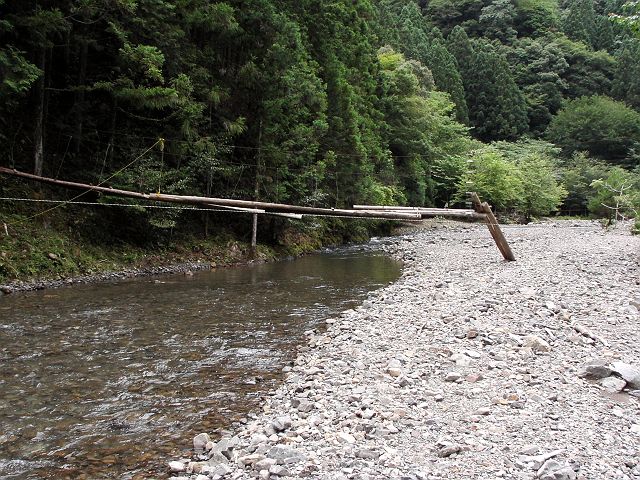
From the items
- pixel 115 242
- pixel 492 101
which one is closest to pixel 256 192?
pixel 115 242

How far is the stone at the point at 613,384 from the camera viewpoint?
5.02 m

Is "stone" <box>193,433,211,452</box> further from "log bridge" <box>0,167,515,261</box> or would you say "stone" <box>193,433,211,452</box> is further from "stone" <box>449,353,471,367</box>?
"log bridge" <box>0,167,515,261</box>

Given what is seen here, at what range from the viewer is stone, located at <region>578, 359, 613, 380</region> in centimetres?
532

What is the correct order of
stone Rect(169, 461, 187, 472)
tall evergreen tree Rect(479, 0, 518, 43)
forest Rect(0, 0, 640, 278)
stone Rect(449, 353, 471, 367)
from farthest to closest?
tall evergreen tree Rect(479, 0, 518, 43)
forest Rect(0, 0, 640, 278)
stone Rect(449, 353, 471, 367)
stone Rect(169, 461, 187, 472)

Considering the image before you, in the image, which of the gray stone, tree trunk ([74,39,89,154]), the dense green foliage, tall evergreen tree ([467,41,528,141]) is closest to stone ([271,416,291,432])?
the gray stone

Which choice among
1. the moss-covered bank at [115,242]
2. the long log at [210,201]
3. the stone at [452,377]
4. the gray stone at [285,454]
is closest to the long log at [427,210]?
the long log at [210,201]

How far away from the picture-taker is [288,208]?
962 centimetres

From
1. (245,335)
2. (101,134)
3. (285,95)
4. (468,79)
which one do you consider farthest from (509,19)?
(245,335)

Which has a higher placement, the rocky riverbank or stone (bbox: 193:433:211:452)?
the rocky riverbank

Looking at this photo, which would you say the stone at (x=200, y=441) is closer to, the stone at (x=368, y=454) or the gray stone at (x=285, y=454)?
the gray stone at (x=285, y=454)

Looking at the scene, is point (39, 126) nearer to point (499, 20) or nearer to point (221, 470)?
point (221, 470)

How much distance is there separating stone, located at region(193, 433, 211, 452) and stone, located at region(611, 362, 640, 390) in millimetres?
4428

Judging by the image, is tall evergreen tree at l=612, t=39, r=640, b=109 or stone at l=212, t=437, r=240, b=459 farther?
tall evergreen tree at l=612, t=39, r=640, b=109

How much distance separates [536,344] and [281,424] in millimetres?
3701
